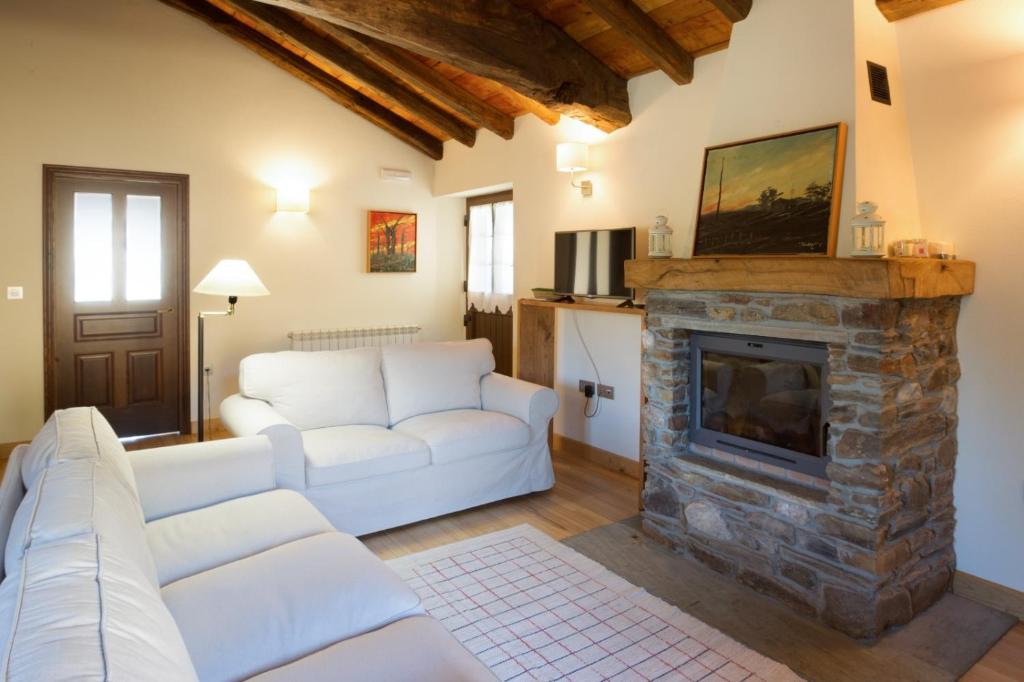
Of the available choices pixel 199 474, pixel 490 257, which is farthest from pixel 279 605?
pixel 490 257

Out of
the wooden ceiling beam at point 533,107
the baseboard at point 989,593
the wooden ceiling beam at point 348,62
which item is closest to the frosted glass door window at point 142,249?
the wooden ceiling beam at point 348,62

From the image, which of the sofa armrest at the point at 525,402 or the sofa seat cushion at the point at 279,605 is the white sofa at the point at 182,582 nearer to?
the sofa seat cushion at the point at 279,605

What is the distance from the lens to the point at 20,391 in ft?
15.7

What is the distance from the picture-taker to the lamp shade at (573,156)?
441 centimetres

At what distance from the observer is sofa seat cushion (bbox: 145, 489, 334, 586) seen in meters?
2.07

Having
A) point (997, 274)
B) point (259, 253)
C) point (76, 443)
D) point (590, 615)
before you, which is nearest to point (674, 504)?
point (590, 615)

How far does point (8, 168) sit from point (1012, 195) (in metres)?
6.01

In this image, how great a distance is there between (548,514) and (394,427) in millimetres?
1042

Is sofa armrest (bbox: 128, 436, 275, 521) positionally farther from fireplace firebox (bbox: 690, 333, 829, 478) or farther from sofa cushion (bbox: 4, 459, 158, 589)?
fireplace firebox (bbox: 690, 333, 829, 478)

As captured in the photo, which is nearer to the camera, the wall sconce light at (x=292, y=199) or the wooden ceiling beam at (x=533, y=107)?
the wooden ceiling beam at (x=533, y=107)

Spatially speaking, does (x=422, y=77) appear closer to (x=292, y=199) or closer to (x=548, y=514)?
(x=292, y=199)

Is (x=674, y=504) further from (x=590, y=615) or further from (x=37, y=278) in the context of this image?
(x=37, y=278)

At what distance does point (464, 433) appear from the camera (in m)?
3.67

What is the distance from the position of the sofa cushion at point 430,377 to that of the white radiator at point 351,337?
1571 millimetres
